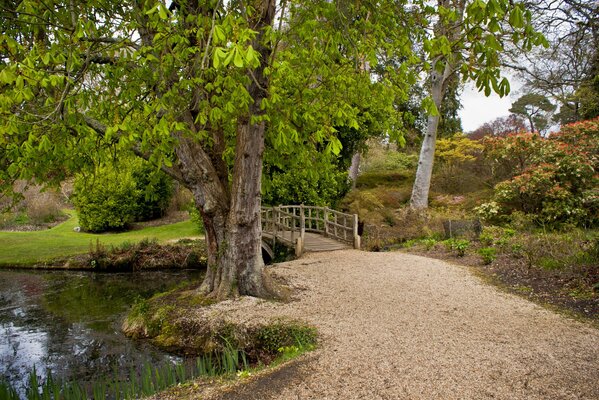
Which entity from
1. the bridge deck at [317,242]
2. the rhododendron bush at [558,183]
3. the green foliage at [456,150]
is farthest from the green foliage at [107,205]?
the green foliage at [456,150]

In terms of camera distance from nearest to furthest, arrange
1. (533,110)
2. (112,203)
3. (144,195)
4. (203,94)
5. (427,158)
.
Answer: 1. (203,94)
2. (427,158)
3. (112,203)
4. (144,195)
5. (533,110)

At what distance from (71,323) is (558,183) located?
14.3 meters

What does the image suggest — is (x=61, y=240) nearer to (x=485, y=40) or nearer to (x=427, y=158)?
(x=427, y=158)

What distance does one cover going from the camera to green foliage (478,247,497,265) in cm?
1003

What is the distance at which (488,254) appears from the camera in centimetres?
1020

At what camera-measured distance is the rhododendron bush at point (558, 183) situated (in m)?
13.0

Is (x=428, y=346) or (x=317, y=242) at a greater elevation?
(x=317, y=242)

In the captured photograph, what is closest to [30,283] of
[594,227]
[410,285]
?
[410,285]

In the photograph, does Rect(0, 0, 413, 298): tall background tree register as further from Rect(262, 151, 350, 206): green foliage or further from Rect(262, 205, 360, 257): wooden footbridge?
Rect(262, 151, 350, 206): green foliage

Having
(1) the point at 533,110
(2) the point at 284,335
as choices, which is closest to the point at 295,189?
(2) the point at 284,335

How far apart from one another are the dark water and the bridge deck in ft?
9.89

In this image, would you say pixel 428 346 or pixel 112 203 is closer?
pixel 428 346

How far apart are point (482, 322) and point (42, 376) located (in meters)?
6.51

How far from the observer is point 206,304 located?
24.8ft
